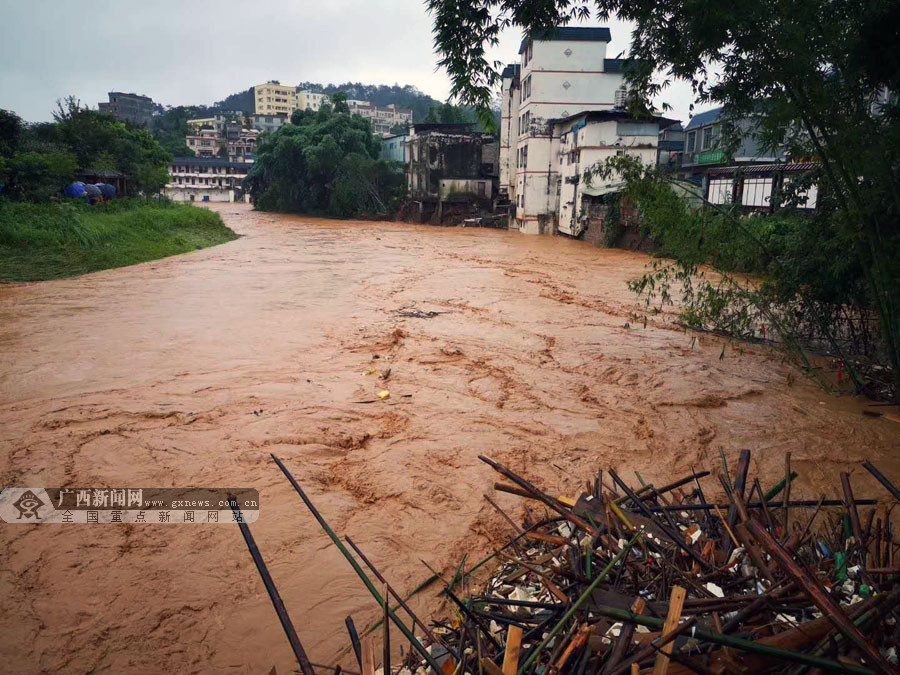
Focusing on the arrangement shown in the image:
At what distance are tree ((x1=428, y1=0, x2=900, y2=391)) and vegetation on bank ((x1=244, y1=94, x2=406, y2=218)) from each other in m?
40.3

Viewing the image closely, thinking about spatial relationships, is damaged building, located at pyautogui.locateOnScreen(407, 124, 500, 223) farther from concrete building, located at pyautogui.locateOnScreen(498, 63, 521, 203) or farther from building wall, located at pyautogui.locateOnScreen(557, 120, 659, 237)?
building wall, located at pyautogui.locateOnScreen(557, 120, 659, 237)

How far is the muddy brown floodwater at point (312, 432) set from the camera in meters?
4.02

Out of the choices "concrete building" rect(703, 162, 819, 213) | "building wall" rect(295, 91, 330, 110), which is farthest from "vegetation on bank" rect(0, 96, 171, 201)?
"building wall" rect(295, 91, 330, 110)

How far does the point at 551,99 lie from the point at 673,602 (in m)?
34.9

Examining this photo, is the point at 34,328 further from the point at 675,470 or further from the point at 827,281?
the point at 827,281

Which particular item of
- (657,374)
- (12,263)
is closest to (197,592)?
(657,374)

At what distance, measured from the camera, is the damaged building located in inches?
1695

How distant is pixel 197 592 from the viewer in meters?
4.16

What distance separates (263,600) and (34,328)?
9.45m

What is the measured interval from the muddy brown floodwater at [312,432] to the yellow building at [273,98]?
115 m

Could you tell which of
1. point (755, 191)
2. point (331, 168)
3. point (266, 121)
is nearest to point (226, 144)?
point (266, 121)

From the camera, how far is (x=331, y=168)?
47125 mm

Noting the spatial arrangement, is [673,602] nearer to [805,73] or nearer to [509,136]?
[805,73]

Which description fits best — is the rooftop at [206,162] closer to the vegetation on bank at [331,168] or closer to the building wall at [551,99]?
the vegetation on bank at [331,168]
